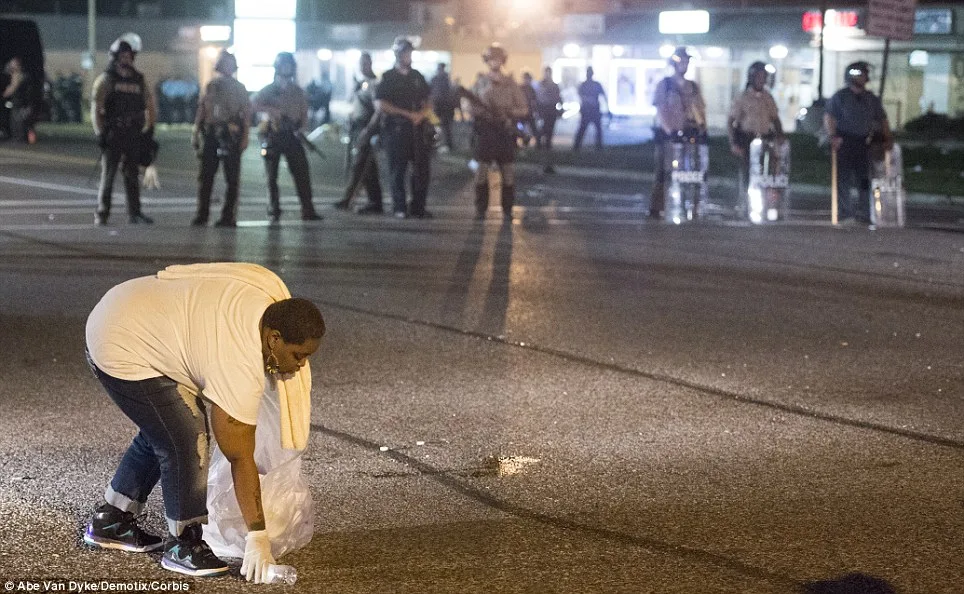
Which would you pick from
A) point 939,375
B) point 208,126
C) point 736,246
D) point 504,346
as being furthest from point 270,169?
point 939,375

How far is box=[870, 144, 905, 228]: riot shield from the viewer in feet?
57.7

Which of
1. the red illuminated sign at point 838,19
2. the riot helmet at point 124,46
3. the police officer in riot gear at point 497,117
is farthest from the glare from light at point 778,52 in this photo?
the riot helmet at point 124,46

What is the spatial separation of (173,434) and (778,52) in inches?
1485

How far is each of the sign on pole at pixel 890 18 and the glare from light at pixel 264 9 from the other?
14.1 meters

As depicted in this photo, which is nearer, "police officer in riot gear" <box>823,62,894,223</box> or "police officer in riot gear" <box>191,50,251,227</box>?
"police officer in riot gear" <box>191,50,251,227</box>

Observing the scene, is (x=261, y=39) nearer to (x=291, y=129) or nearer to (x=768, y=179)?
(x=291, y=129)

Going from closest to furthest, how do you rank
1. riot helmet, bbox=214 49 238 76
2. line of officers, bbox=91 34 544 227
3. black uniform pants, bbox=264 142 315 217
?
line of officers, bbox=91 34 544 227, riot helmet, bbox=214 49 238 76, black uniform pants, bbox=264 142 315 217

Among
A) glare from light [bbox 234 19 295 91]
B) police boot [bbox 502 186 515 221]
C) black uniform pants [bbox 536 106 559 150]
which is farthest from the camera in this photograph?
black uniform pants [bbox 536 106 559 150]

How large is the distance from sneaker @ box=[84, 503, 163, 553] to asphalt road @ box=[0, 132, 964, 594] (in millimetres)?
67

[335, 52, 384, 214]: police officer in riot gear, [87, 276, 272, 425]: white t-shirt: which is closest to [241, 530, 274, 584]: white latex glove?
[87, 276, 272, 425]: white t-shirt

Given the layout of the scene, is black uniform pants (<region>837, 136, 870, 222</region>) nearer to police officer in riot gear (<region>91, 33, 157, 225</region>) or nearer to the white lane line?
police officer in riot gear (<region>91, 33, 157, 225</region>)

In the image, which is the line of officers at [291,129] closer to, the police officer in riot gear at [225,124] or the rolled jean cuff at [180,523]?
the police officer in riot gear at [225,124]

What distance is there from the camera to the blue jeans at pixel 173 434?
4938 mm

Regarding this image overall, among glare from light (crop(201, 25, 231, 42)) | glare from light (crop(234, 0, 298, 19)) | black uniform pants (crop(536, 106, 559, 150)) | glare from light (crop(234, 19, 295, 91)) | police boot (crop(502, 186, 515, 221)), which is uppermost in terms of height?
glare from light (crop(201, 25, 231, 42))
